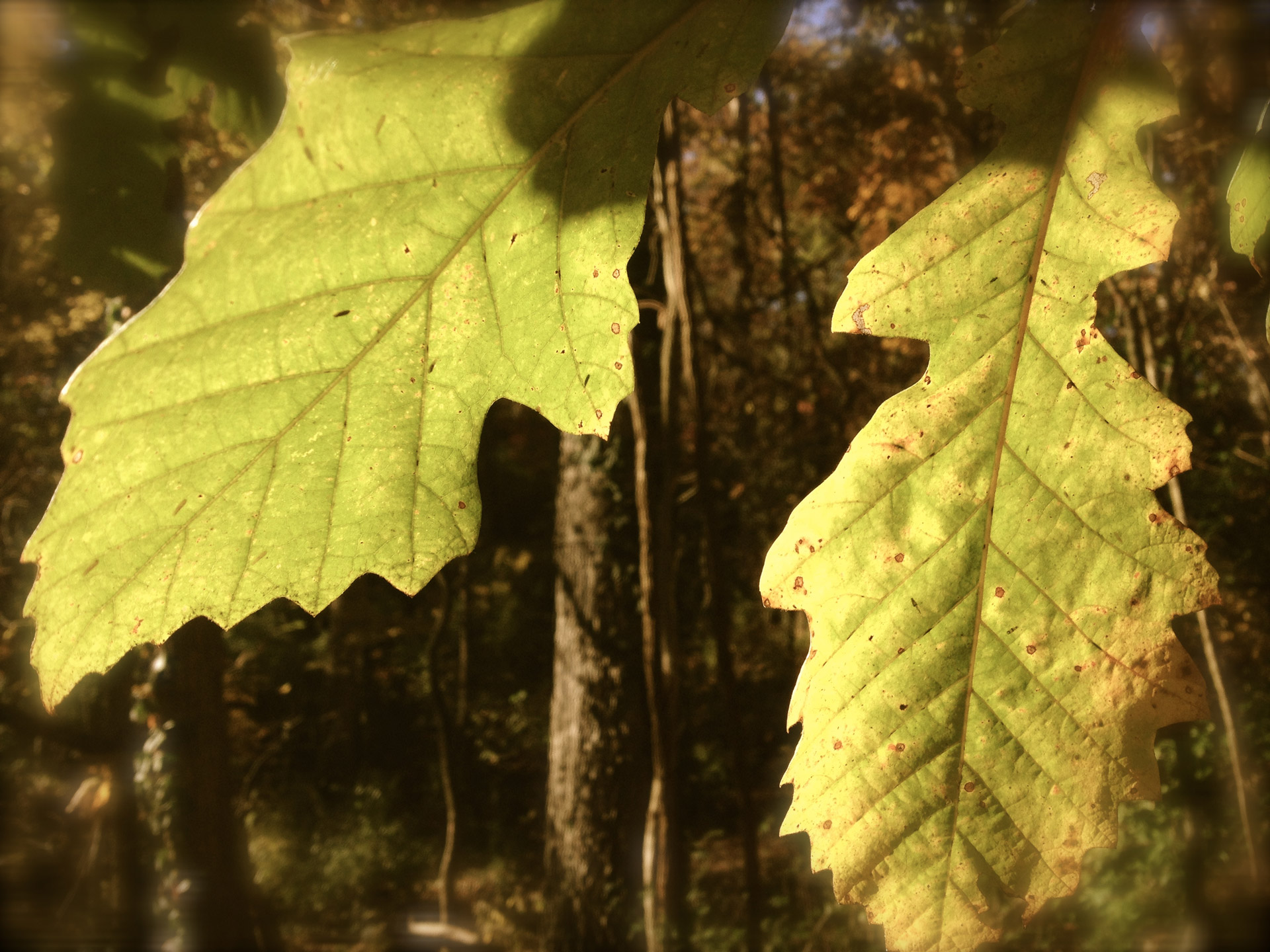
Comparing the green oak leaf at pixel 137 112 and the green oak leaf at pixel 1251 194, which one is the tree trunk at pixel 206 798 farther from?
the green oak leaf at pixel 1251 194

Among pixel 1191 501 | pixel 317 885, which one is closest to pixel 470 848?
pixel 317 885

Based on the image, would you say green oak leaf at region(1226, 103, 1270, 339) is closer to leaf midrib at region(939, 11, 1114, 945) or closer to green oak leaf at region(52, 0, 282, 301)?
leaf midrib at region(939, 11, 1114, 945)

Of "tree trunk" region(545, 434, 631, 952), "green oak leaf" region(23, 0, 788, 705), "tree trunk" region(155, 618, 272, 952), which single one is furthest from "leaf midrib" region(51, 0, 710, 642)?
"tree trunk" region(545, 434, 631, 952)

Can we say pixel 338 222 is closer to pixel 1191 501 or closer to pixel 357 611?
pixel 1191 501

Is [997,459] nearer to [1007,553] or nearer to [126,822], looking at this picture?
[1007,553]

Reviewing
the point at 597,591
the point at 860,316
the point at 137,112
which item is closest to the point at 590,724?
the point at 597,591
